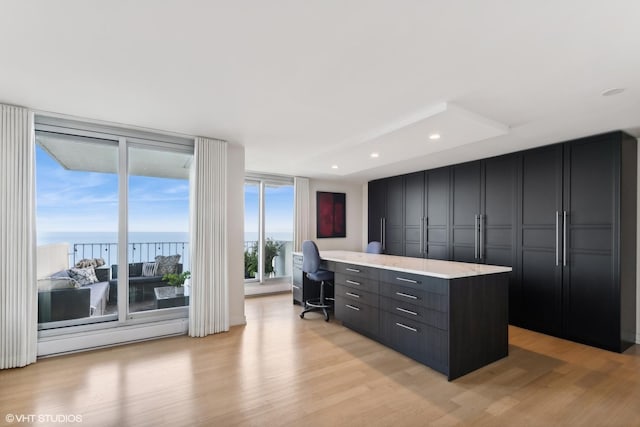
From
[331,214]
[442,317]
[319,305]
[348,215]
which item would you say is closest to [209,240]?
[319,305]

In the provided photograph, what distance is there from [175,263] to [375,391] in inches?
119

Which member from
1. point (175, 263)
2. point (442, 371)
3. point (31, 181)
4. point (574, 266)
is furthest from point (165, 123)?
point (574, 266)

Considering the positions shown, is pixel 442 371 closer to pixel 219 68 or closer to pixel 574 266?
pixel 574 266

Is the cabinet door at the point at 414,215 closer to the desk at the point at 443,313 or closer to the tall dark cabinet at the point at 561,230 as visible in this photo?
the tall dark cabinet at the point at 561,230

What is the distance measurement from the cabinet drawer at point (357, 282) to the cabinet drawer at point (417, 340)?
326 millimetres

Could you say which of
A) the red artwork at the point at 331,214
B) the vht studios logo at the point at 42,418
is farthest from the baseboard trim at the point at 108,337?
the red artwork at the point at 331,214

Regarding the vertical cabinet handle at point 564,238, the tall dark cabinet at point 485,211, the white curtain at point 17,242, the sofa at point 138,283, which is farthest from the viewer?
the tall dark cabinet at point 485,211

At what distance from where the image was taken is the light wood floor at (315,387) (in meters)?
2.22

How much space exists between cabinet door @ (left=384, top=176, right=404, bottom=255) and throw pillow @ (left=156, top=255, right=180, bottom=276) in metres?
4.23

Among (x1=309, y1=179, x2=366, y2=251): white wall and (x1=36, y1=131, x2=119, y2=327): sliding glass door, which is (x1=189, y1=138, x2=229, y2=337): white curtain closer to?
(x1=36, y1=131, x2=119, y2=327): sliding glass door

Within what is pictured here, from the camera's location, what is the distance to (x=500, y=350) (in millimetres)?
3168

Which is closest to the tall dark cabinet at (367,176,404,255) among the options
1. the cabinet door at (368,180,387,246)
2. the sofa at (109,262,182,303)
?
the cabinet door at (368,180,387,246)

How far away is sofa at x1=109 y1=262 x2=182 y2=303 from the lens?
364 centimetres

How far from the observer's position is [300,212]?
22.0 ft
